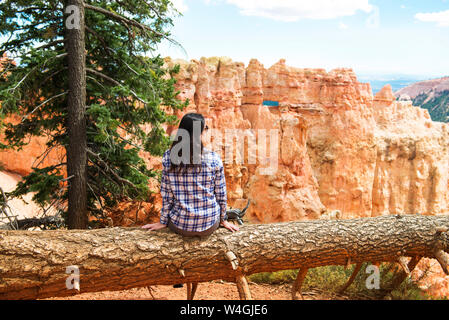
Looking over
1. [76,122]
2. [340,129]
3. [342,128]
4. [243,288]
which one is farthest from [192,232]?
[342,128]

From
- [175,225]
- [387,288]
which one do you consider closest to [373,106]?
[387,288]

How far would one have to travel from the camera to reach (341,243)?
407cm

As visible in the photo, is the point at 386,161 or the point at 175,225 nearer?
the point at 175,225

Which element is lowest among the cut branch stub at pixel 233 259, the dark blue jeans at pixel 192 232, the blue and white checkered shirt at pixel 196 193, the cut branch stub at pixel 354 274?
the cut branch stub at pixel 354 274

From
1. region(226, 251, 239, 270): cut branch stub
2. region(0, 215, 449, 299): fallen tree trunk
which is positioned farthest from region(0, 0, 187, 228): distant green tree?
region(226, 251, 239, 270): cut branch stub

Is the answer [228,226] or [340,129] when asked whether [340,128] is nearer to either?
[340,129]

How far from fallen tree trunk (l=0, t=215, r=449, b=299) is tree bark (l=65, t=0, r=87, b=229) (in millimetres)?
2580

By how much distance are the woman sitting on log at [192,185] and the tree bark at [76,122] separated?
3.13 m

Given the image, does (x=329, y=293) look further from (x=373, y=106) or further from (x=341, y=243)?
(x=373, y=106)

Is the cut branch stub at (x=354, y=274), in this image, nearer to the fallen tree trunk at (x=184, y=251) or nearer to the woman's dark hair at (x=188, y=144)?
the fallen tree trunk at (x=184, y=251)

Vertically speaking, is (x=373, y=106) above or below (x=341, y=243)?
above

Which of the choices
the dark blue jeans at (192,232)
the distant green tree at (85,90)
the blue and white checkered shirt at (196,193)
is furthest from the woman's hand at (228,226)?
the distant green tree at (85,90)

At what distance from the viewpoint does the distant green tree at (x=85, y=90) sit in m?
5.81

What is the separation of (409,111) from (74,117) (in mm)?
39611
